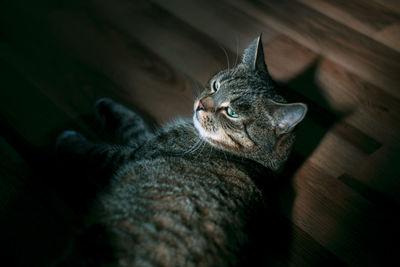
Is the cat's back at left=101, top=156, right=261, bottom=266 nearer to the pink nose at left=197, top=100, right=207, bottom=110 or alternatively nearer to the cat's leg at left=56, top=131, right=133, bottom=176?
the cat's leg at left=56, top=131, right=133, bottom=176

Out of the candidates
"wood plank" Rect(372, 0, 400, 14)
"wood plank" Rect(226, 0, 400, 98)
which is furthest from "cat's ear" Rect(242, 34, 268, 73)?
"wood plank" Rect(372, 0, 400, 14)

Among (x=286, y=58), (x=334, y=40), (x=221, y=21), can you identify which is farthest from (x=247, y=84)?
(x=334, y=40)

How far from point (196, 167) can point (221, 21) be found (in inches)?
49.4

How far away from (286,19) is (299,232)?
4.68ft

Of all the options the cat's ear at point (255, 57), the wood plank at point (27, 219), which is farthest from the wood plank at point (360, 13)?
the wood plank at point (27, 219)

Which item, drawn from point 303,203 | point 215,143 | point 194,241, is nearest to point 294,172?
point 303,203

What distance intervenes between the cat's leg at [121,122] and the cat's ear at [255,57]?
56 cm

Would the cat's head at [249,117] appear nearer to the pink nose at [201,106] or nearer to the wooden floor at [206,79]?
the pink nose at [201,106]

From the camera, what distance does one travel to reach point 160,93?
1537 millimetres

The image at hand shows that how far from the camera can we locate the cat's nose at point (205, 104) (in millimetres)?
1137

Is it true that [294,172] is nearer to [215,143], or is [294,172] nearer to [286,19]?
[215,143]

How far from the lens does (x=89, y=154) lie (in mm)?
1206

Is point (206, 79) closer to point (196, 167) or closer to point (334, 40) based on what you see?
point (196, 167)

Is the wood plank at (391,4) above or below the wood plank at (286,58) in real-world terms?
above
